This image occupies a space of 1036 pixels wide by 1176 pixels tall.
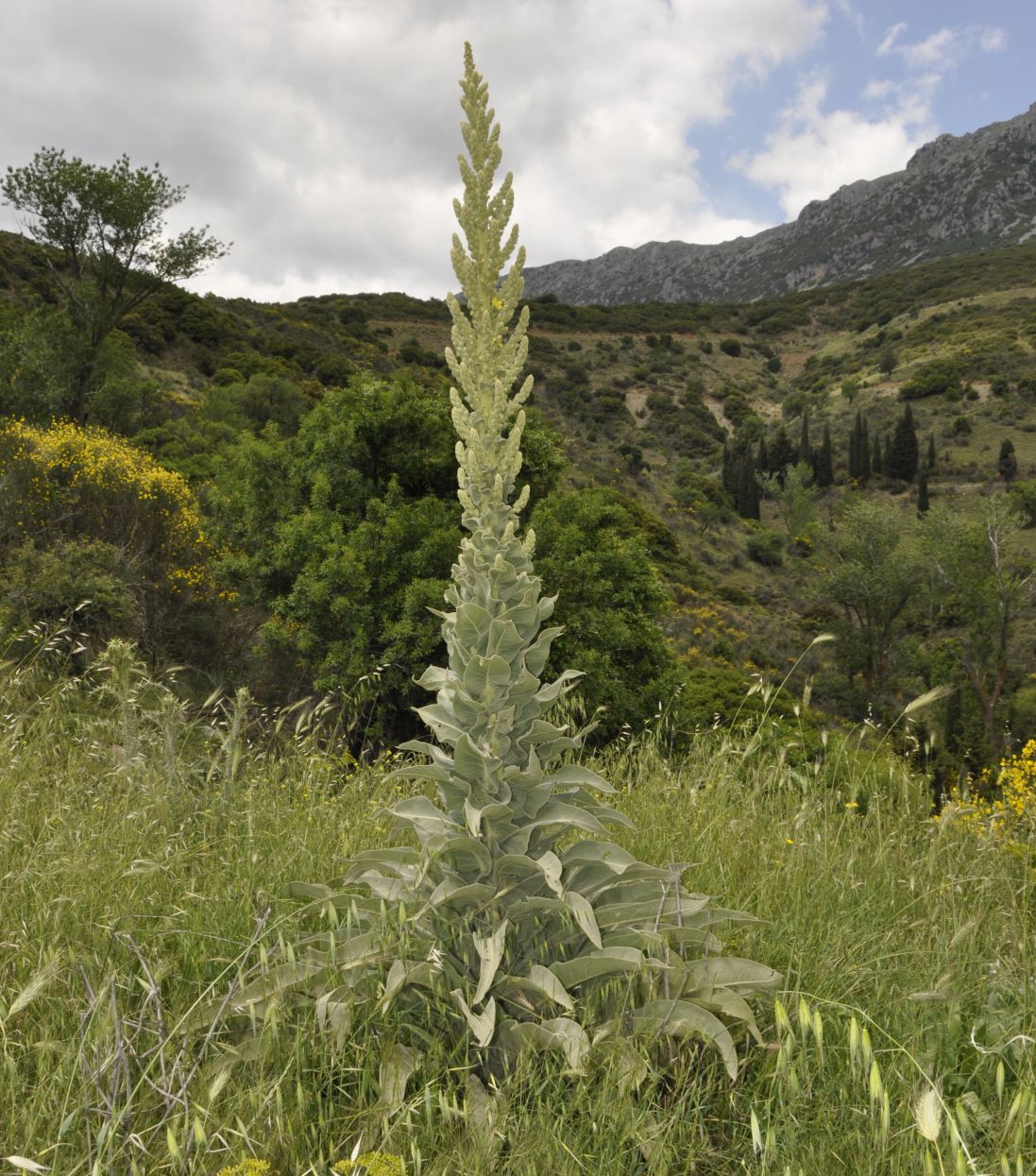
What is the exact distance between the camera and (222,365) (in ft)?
123

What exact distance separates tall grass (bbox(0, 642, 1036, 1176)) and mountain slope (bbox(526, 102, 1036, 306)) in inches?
6036

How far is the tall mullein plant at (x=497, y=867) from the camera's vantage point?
7.29 feet

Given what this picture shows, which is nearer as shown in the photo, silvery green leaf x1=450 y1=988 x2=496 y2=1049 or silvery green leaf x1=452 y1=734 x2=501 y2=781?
silvery green leaf x1=450 y1=988 x2=496 y2=1049

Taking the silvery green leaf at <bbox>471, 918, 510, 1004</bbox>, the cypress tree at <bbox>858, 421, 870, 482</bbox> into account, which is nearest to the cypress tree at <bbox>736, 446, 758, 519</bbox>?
the cypress tree at <bbox>858, 421, 870, 482</bbox>

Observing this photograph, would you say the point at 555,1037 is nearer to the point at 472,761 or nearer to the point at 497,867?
the point at 497,867

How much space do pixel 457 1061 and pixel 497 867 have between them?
54 centimetres

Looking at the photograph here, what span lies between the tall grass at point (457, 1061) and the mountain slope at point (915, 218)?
153 metres

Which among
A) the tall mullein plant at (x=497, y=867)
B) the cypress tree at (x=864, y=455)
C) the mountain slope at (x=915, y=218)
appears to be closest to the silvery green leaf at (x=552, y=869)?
the tall mullein plant at (x=497, y=867)

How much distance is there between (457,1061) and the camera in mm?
2244

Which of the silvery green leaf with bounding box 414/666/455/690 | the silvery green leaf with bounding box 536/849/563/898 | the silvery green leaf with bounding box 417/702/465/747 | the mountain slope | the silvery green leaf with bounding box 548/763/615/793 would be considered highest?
the mountain slope

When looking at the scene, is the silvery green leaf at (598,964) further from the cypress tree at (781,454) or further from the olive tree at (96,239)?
the cypress tree at (781,454)

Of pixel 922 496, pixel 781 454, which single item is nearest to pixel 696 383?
pixel 781 454

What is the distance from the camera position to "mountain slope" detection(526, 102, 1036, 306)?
14262cm

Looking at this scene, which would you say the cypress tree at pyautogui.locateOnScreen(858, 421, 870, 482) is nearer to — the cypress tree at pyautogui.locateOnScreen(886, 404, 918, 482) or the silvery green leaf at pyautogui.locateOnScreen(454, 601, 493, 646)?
the cypress tree at pyautogui.locateOnScreen(886, 404, 918, 482)
